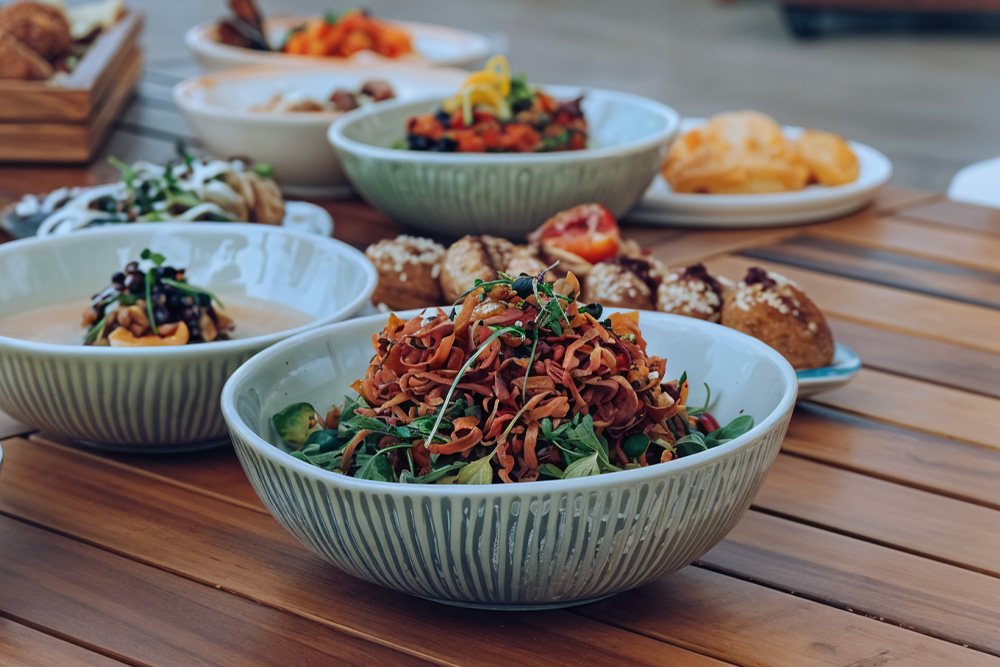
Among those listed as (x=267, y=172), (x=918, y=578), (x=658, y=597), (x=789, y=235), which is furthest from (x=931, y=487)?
(x=267, y=172)

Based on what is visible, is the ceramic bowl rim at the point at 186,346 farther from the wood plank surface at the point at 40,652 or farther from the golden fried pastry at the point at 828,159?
the golden fried pastry at the point at 828,159

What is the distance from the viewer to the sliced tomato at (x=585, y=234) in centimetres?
134

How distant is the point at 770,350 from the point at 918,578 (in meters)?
0.21

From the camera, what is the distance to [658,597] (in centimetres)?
80

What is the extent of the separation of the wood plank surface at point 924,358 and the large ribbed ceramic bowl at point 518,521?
503 millimetres

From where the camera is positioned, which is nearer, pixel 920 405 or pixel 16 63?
pixel 920 405

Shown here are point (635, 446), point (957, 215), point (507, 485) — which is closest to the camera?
point (507, 485)

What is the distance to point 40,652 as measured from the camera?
0.72m

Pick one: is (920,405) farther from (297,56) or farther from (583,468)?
(297,56)

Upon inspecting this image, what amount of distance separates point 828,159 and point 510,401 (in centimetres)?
121

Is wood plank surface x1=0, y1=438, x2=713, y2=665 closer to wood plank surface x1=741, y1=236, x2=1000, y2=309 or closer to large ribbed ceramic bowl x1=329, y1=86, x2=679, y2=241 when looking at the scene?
large ribbed ceramic bowl x1=329, y1=86, x2=679, y2=241

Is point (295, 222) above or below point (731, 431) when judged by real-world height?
below

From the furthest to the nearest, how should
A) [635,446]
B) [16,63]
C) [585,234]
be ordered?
[16,63], [585,234], [635,446]

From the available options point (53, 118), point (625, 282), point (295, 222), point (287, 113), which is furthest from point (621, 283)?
point (53, 118)
